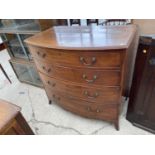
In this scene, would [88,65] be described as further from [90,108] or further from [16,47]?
[16,47]

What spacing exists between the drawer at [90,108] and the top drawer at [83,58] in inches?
17.4

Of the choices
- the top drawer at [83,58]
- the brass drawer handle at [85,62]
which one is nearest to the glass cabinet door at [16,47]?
the top drawer at [83,58]

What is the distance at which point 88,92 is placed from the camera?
123 cm

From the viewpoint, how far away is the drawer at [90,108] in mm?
1281

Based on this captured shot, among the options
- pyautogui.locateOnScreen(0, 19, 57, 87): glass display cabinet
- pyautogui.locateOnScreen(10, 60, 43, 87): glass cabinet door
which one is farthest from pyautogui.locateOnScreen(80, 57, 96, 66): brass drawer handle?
pyautogui.locateOnScreen(10, 60, 43, 87): glass cabinet door

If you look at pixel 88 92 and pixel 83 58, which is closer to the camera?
pixel 83 58

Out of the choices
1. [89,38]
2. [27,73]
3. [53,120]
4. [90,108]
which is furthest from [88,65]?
[27,73]

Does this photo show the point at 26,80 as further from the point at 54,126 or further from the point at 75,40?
the point at 75,40

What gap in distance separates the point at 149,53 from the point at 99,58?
0.40 metres

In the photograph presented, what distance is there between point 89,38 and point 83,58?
7.5 inches
